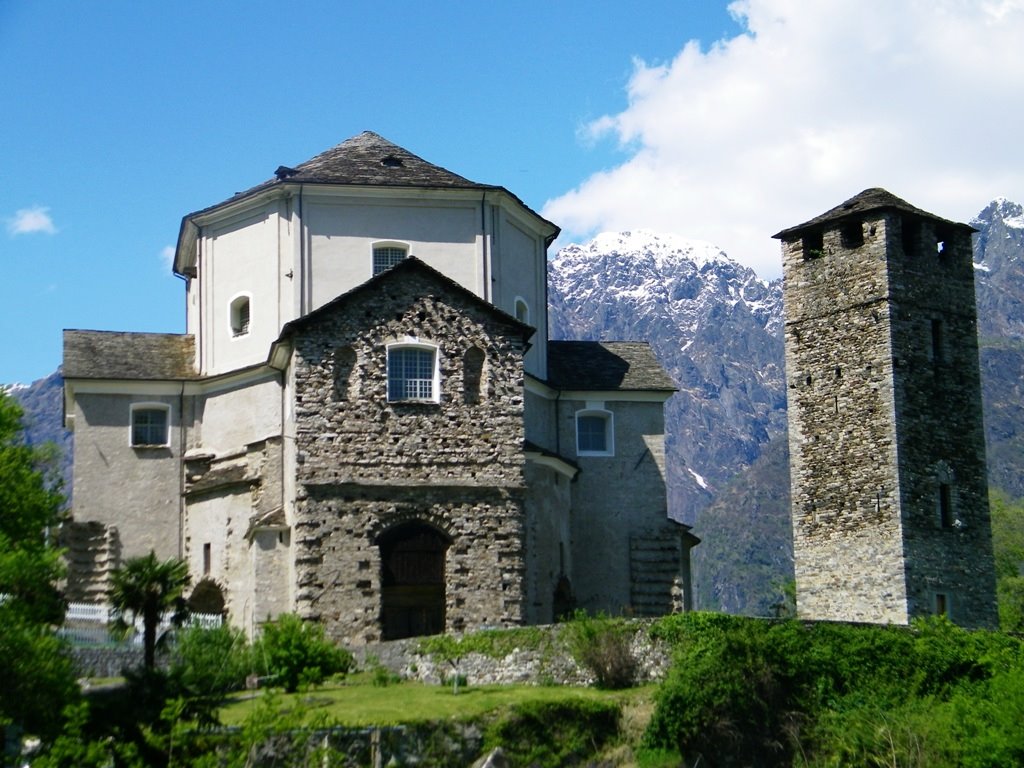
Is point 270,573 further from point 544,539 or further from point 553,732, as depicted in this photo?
point 553,732

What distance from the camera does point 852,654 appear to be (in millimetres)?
42375

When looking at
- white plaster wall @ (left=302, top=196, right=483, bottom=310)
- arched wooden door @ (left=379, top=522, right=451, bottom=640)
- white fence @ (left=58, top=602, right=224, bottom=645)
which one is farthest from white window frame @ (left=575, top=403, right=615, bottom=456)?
white fence @ (left=58, top=602, right=224, bottom=645)

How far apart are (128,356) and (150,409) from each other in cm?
196

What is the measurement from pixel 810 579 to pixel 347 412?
19.2 meters

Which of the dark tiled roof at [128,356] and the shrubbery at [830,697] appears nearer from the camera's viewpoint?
the shrubbery at [830,697]

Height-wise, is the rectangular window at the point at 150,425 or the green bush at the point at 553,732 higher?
the rectangular window at the point at 150,425

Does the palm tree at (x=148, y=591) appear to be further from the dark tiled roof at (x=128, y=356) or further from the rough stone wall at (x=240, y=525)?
the dark tiled roof at (x=128, y=356)

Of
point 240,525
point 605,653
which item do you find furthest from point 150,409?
point 605,653

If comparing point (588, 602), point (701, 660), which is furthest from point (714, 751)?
point (588, 602)

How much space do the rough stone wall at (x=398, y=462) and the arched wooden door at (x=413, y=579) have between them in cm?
55

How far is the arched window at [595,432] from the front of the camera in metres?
56.7

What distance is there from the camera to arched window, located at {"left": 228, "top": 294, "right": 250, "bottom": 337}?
53781 millimetres

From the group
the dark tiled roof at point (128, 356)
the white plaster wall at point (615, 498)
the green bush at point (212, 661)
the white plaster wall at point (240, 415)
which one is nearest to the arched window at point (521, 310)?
the white plaster wall at point (615, 498)

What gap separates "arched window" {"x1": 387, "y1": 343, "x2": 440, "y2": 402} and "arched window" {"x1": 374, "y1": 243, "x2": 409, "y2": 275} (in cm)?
542
